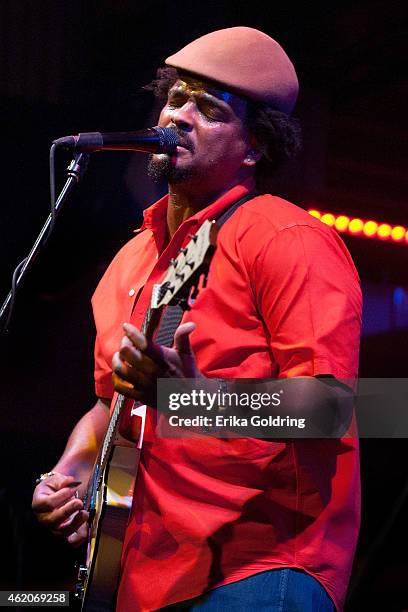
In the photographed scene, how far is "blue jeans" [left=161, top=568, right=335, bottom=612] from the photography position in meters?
1.78

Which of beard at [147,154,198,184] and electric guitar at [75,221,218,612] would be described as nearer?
electric guitar at [75,221,218,612]

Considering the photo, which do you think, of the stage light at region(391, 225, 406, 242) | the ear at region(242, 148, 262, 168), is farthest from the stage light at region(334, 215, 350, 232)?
the ear at region(242, 148, 262, 168)

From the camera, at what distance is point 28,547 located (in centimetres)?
444

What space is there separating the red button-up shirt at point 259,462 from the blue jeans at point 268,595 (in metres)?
0.02

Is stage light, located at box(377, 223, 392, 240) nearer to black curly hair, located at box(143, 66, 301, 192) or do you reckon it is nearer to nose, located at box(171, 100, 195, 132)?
black curly hair, located at box(143, 66, 301, 192)

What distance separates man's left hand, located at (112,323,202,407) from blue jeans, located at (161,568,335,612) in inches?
19.3

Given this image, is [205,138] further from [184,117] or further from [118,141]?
[118,141]

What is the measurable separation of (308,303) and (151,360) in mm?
395

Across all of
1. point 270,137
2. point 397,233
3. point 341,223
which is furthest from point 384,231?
point 270,137

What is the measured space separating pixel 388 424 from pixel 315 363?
109 inches

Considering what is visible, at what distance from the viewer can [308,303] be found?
1.79 m

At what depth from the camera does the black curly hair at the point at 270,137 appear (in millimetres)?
2291

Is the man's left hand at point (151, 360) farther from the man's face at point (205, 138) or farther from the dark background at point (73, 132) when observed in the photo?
the dark background at point (73, 132)

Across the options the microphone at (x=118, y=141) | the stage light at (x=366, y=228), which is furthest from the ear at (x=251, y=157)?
the stage light at (x=366, y=228)
